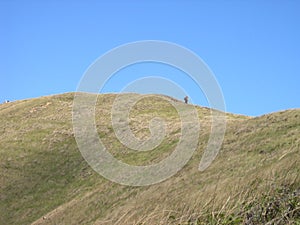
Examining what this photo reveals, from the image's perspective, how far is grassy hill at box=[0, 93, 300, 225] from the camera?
5297 mm

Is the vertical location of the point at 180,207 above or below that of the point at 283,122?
below

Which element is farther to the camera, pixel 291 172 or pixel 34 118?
pixel 34 118

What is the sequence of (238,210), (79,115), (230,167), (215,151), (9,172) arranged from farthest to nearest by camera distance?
(79,115) < (9,172) < (215,151) < (230,167) < (238,210)

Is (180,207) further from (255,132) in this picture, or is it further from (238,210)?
(255,132)

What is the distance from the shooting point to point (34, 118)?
68250mm

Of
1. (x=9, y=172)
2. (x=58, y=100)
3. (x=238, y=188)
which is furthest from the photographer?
(x=58, y=100)

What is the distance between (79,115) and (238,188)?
6316 centimetres

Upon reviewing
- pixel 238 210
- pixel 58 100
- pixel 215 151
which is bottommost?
pixel 238 210

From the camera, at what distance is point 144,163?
4381 centimetres

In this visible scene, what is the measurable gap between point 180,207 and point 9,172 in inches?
1871

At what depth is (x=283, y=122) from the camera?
128 ft

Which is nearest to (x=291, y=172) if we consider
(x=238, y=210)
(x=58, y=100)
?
(x=238, y=210)

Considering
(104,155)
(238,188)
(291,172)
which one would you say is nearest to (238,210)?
(238,188)

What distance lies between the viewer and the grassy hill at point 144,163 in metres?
5.30
